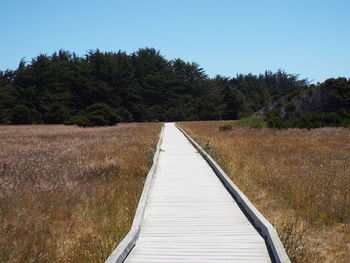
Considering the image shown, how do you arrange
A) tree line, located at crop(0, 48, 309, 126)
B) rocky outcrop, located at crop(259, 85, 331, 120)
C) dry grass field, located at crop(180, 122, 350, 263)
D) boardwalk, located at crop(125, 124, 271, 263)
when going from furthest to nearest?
1. tree line, located at crop(0, 48, 309, 126)
2. rocky outcrop, located at crop(259, 85, 331, 120)
3. dry grass field, located at crop(180, 122, 350, 263)
4. boardwalk, located at crop(125, 124, 271, 263)

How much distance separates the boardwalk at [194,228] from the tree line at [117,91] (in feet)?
187

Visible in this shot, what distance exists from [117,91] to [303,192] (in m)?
75.8

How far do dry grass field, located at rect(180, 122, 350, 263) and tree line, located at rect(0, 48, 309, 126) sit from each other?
52426 millimetres

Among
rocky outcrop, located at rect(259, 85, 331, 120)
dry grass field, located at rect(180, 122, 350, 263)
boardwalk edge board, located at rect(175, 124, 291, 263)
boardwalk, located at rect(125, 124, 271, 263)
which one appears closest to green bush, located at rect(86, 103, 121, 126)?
rocky outcrop, located at rect(259, 85, 331, 120)

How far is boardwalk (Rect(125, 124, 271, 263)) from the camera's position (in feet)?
17.7

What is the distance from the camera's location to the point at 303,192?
9.37 metres

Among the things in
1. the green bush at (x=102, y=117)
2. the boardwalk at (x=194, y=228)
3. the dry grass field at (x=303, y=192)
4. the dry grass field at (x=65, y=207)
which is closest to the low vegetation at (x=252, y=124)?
the dry grass field at (x=303, y=192)

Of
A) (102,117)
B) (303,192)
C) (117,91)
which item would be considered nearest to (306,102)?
(303,192)

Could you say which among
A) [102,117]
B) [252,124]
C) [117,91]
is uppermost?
[117,91]

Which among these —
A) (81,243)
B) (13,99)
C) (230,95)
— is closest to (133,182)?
(81,243)

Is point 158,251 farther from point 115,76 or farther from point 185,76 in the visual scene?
point 185,76

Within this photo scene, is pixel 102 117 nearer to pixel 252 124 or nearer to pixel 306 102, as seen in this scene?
pixel 252 124

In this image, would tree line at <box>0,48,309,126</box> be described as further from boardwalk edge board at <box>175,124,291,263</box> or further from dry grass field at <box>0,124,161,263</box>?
boardwalk edge board at <box>175,124,291,263</box>

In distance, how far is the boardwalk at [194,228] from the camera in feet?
17.7
